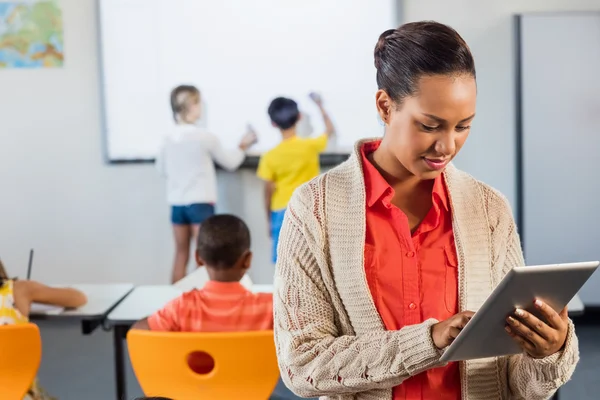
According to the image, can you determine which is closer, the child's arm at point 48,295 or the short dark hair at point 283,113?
the child's arm at point 48,295

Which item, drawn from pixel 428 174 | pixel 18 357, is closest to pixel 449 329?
pixel 428 174

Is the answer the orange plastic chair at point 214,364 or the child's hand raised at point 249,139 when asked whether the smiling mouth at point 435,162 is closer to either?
the orange plastic chair at point 214,364

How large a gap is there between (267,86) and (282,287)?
3.43m

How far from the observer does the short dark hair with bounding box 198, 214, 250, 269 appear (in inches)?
91.0

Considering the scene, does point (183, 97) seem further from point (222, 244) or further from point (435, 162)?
point (435, 162)

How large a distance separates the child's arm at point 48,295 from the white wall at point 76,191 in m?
2.07

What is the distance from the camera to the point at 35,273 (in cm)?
479

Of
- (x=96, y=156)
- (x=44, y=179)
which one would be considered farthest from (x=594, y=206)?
(x=44, y=179)

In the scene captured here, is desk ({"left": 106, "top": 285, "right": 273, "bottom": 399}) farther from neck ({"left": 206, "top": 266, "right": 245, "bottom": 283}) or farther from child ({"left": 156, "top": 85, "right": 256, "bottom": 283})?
child ({"left": 156, "top": 85, "right": 256, "bottom": 283})

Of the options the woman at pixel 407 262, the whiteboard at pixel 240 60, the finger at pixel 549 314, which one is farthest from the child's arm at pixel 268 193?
the finger at pixel 549 314

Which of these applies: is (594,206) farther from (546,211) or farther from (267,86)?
(267,86)

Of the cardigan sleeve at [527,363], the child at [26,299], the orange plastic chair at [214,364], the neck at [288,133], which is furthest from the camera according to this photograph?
the neck at [288,133]

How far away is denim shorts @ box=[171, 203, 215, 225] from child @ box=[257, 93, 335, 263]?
0.37 m

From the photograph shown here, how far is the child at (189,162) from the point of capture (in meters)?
4.30
